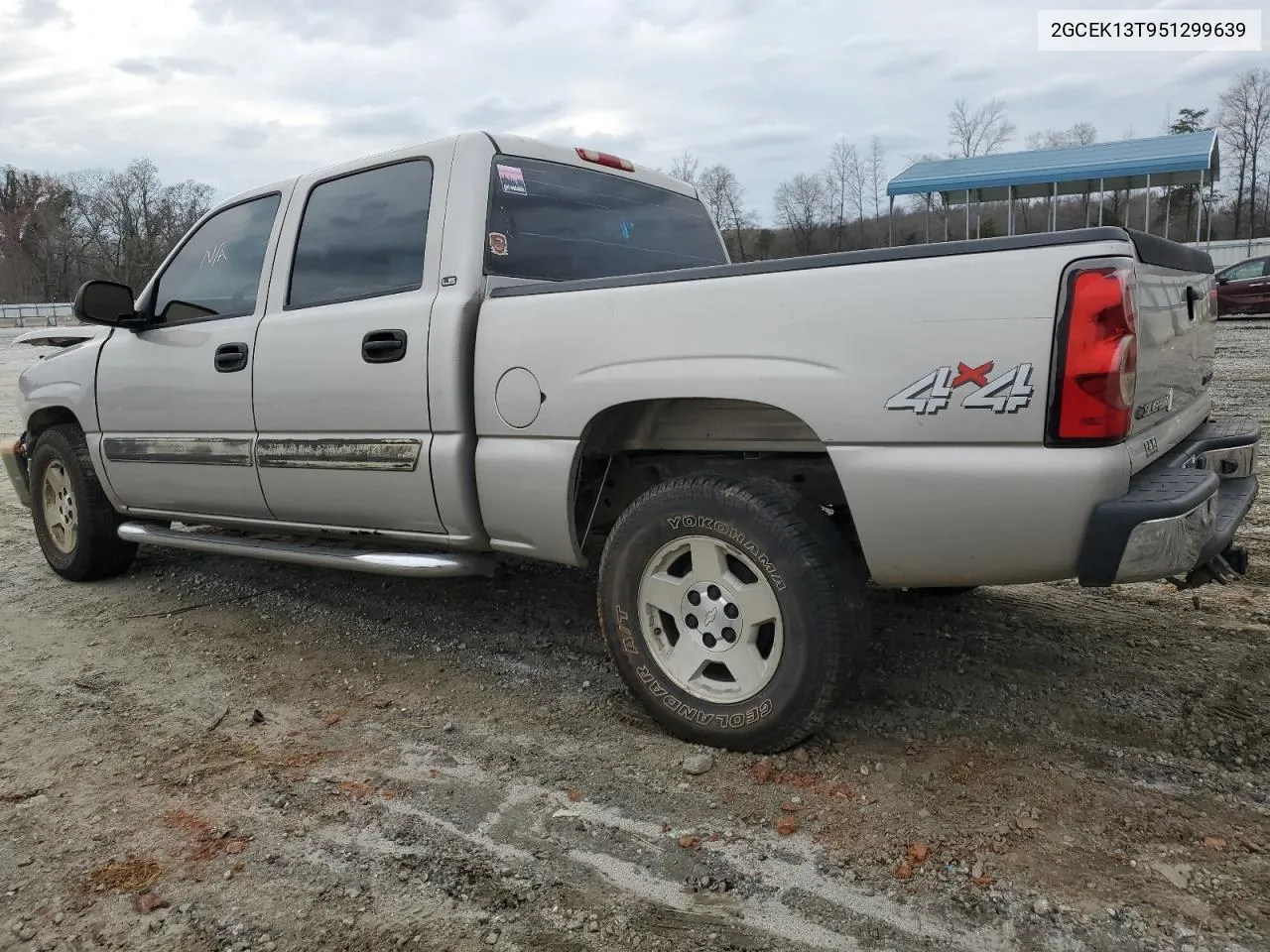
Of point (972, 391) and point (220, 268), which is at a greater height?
point (220, 268)

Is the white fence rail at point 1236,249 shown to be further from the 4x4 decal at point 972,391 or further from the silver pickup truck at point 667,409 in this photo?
the 4x4 decal at point 972,391

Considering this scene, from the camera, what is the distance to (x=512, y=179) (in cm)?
363

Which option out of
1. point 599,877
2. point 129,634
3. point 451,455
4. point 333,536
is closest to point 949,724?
point 599,877

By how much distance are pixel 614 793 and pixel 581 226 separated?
2287 millimetres

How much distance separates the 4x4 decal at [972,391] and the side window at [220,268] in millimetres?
2977

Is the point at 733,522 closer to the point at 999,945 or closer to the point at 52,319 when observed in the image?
the point at 999,945

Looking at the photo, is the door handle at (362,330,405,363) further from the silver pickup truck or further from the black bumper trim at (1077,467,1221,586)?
the black bumper trim at (1077,467,1221,586)

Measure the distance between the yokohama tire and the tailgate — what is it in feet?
15.9

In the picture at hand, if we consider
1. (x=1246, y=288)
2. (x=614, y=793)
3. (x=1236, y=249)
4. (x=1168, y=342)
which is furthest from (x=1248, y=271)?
(x=614, y=793)

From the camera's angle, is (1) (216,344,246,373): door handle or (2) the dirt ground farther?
(1) (216,344,246,373): door handle

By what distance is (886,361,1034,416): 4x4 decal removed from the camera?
2.30 meters

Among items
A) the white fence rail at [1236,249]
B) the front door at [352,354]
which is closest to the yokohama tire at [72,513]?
the front door at [352,354]

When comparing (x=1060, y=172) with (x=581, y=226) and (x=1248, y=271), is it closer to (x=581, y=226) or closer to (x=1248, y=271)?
(x=1248, y=271)

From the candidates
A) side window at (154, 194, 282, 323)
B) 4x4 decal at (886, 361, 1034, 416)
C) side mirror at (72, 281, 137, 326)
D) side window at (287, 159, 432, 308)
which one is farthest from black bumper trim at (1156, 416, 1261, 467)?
side mirror at (72, 281, 137, 326)
